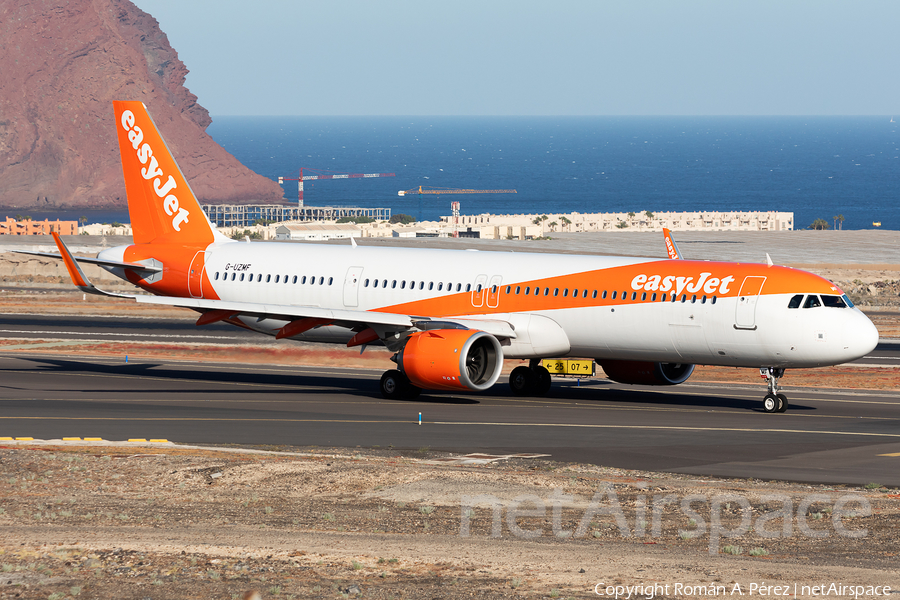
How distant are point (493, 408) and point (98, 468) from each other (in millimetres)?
14483

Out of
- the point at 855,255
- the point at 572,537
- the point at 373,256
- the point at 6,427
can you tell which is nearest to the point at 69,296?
the point at 373,256

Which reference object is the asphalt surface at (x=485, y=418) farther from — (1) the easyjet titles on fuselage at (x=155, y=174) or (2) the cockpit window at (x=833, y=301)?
(1) the easyjet titles on fuselage at (x=155, y=174)

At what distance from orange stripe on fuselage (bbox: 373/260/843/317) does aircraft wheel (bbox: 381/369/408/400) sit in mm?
2461

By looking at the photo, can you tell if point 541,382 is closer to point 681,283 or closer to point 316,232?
point 681,283

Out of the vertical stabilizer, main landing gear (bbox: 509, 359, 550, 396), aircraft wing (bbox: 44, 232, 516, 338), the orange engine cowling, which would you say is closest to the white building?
the vertical stabilizer

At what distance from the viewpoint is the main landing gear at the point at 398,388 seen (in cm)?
3744

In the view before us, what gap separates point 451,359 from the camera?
34.2 metres

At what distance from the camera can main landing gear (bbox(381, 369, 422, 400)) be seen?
3744cm

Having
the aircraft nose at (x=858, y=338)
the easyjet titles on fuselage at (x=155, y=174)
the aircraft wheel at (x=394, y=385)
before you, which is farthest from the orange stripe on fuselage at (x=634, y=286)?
the easyjet titles on fuselage at (x=155, y=174)

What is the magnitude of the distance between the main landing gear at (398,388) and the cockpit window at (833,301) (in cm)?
1329

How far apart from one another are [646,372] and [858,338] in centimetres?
765

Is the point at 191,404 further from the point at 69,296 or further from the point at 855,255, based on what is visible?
the point at 855,255

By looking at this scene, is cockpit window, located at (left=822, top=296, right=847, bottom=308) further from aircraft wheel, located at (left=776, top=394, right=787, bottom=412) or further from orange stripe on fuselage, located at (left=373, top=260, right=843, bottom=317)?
aircraft wheel, located at (left=776, top=394, right=787, bottom=412)

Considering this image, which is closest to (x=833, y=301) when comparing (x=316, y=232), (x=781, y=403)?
(x=781, y=403)
